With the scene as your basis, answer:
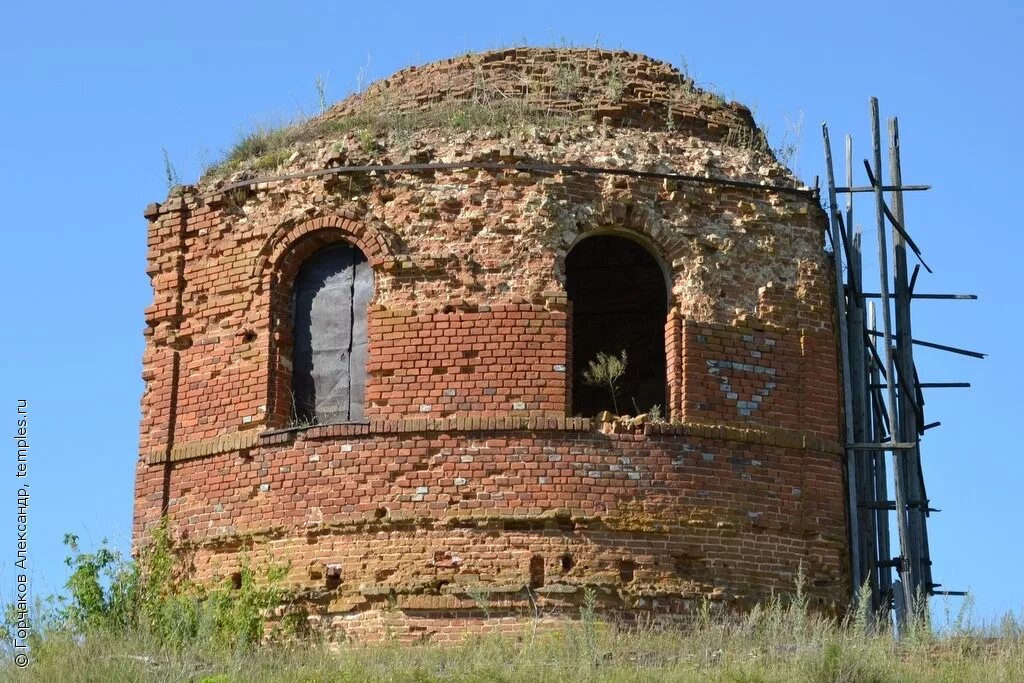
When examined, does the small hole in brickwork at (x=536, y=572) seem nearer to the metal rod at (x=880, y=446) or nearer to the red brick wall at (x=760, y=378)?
the red brick wall at (x=760, y=378)

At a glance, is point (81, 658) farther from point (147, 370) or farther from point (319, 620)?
point (147, 370)

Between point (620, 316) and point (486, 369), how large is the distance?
4.32 m

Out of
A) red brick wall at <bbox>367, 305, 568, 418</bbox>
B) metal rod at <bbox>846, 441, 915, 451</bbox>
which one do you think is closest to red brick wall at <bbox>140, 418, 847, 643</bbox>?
red brick wall at <bbox>367, 305, 568, 418</bbox>

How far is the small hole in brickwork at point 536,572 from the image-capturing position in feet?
52.4

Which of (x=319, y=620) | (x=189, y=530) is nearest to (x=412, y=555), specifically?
(x=319, y=620)

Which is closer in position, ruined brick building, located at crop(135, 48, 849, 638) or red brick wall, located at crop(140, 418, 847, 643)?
red brick wall, located at crop(140, 418, 847, 643)

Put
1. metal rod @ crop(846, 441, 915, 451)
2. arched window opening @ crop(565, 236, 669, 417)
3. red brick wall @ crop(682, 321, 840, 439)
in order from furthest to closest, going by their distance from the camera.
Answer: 1. arched window opening @ crop(565, 236, 669, 417)
2. metal rod @ crop(846, 441, 915, 451)
3. red brick wall @ crop(682, 321, 840, 439)

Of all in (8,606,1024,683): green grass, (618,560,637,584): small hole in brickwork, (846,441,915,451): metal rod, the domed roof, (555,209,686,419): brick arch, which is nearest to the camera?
(8,606,1024,683): green grass

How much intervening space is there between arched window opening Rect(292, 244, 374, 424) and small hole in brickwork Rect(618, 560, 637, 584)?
2.49m

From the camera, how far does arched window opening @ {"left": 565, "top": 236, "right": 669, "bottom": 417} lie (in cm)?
1998

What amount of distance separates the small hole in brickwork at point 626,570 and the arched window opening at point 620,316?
389cm

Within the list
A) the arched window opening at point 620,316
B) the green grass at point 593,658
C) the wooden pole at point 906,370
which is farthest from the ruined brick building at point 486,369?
the arched window opening at point 620,316

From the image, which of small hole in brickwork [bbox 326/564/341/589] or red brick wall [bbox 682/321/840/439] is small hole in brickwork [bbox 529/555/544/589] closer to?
small hole in brickwork [bbox 326/564/341/589]

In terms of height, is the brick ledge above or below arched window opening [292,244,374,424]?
below
